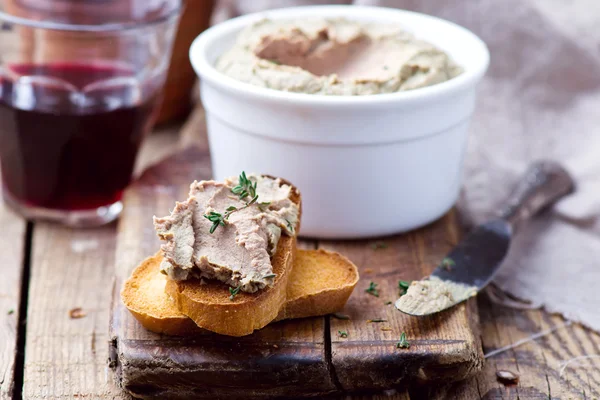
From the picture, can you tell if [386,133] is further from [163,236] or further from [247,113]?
[163,236]

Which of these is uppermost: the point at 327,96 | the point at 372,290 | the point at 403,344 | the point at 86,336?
the point at 327,96

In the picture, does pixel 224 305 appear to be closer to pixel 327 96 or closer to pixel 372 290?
pixel 372 290

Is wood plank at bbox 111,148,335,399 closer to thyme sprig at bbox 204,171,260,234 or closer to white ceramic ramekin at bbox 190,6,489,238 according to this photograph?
thyme sprig at bbox 204,171,260,234

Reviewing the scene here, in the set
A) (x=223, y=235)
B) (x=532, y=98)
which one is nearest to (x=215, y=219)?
(x=223, y=235)

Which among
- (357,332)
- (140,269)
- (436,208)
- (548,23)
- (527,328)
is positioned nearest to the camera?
(357,332)

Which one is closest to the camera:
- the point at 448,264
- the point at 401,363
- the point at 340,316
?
the point at 401,363

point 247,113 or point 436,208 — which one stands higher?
point 247,113

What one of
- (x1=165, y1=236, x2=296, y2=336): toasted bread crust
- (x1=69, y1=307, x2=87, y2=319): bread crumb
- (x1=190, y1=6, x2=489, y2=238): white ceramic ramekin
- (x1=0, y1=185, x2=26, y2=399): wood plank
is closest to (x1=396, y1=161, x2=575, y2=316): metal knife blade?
(x1=190, y1=6, x2=489, y2=238): white ceramic ramekin

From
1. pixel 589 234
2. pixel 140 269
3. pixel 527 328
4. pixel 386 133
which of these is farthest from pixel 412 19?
pixel 140 269
